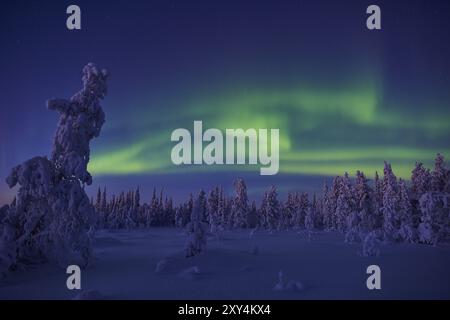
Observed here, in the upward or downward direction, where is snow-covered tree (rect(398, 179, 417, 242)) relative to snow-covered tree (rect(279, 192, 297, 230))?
upward

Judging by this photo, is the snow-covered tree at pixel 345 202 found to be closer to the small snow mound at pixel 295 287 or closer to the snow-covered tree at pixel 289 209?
the snow-covered tree at pixel 289 209

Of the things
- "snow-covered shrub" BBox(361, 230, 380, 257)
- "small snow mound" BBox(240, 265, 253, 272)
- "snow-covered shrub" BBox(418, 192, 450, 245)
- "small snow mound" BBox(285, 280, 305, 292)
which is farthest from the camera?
"snow-covered shrub" BBox(418, 192, 450, 245)

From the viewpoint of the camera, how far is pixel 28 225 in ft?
53.5

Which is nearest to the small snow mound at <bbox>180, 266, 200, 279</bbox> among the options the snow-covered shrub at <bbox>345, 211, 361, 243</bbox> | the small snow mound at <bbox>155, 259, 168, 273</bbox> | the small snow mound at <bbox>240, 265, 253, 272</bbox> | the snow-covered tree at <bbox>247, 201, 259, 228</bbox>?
the small snow mound at <bbox>155, 259, 168, 273</bbox>

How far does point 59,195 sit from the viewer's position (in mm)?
16500

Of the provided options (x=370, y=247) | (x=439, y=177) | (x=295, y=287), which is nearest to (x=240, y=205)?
(x=439, y=177)

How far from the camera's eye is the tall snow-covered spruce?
16.1 m

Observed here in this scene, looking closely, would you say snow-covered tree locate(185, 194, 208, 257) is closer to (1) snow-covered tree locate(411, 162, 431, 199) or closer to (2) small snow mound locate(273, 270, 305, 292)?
(2) small snow mound locate(273, 270, 305, 292)

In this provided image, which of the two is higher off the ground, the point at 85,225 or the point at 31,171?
the point at 31,171

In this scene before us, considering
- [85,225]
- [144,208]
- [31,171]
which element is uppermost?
[31,171]

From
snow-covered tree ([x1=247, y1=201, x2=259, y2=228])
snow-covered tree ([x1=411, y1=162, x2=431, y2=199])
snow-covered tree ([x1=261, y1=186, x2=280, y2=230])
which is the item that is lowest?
snow-covered tree ([x1=247, y1=201, x2=259, y2=228])
